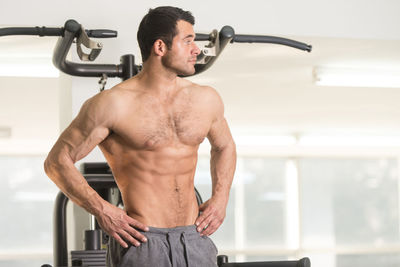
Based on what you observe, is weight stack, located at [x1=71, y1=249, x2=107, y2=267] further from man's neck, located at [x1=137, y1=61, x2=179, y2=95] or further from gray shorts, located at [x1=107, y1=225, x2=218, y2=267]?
man's neck, located at [x1=137, y1=61, x2=179, y2=95]

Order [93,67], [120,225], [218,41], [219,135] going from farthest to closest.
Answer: [93,67] → [218,41] → [219,135] → [120,225]

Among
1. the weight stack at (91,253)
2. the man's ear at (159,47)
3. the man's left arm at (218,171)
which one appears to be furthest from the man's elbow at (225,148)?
the weight stack at (91,253)

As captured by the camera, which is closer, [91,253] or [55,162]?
[55,162]

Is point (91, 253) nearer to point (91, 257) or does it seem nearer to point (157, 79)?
point (91, 257)

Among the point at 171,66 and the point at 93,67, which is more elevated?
the point at 93,67

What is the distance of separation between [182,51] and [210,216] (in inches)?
21.8

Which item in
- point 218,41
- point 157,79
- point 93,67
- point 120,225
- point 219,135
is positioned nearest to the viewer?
point 120,225

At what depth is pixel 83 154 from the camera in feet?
7.00

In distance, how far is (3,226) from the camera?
984 centimetres

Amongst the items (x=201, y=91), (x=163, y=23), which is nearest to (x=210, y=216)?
(x=201, y=91)

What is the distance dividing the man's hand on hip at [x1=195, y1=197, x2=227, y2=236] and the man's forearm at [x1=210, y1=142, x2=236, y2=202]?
7 centimetres

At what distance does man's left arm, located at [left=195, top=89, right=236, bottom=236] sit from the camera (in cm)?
223

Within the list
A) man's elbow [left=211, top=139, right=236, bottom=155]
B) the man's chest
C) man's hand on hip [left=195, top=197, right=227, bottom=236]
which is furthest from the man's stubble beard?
man's hand on hip [left=195, top=197, right=227, bottom=236]

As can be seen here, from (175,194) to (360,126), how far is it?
733 cm
